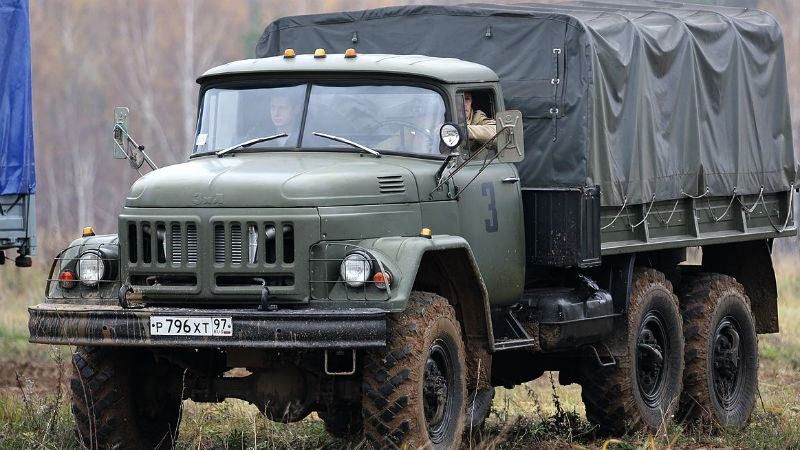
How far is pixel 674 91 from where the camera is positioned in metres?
11.8

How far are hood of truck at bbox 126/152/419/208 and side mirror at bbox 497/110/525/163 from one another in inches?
22.1

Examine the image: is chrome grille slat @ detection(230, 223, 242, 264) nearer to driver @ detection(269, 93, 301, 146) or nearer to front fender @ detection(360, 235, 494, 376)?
front fender @ detection(360, 235, 494, 376)

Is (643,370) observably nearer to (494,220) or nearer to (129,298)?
(494,220)

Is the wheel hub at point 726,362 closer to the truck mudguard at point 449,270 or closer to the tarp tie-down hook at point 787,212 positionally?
the tarp tie-down hook at point 787,212

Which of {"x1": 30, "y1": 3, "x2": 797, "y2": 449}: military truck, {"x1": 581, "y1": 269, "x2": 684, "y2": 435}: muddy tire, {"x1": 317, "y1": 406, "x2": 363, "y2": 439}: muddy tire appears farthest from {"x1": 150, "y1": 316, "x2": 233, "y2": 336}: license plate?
{"x1": 581, "y1": 269, "x2": 684, "y2": 435}: muddy tire

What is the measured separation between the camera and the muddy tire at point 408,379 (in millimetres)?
8375

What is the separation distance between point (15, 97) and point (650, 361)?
227 inches

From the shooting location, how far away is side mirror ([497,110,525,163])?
921 cm

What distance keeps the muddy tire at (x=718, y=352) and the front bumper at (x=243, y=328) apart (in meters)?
4.52

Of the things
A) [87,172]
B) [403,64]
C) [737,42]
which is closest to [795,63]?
[87,172]

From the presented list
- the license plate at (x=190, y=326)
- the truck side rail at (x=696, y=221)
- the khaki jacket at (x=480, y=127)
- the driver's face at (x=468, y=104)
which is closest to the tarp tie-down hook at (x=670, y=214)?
the truck side rail at (x=696, y=221)

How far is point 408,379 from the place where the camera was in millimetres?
8391

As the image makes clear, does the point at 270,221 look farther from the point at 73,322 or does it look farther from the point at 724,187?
the point at 724,187

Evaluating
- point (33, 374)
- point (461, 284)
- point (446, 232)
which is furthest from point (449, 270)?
point (33, 374)
